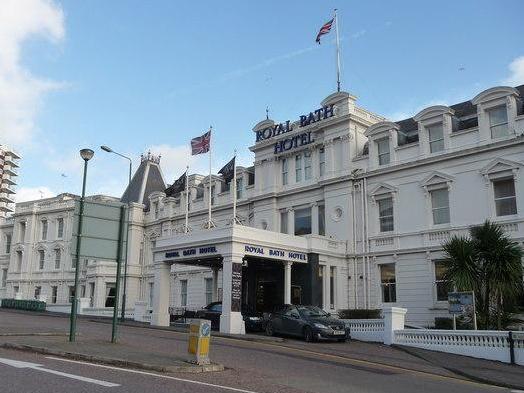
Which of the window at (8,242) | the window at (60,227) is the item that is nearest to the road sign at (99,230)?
the window at (60,227)

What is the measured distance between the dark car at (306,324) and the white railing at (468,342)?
2.43 metres

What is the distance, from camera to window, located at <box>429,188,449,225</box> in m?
29.0

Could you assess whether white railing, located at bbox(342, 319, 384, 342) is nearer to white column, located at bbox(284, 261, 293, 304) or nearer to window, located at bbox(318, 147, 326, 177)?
white column, located at bbox(284, 261, 293, 304)

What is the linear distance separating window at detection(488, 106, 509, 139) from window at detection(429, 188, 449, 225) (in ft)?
12.4

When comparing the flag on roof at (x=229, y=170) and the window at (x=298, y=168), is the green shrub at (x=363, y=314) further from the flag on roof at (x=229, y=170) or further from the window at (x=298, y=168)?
the flag on roof at (x=229, y=170)

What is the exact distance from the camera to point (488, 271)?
2066 centimetres

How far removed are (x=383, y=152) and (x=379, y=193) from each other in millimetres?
2410

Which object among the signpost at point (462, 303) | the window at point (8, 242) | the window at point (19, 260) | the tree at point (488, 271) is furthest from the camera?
the window at point (8, 242)

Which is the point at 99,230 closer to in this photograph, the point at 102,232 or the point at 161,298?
the point at 102,232

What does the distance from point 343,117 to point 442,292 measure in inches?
452

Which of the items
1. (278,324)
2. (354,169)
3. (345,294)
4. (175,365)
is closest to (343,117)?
(354,169)

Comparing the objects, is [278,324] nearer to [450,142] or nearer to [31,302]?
[450,142]

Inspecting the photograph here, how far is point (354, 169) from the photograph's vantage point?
32750 mm

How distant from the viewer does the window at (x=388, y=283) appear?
30.3 m
